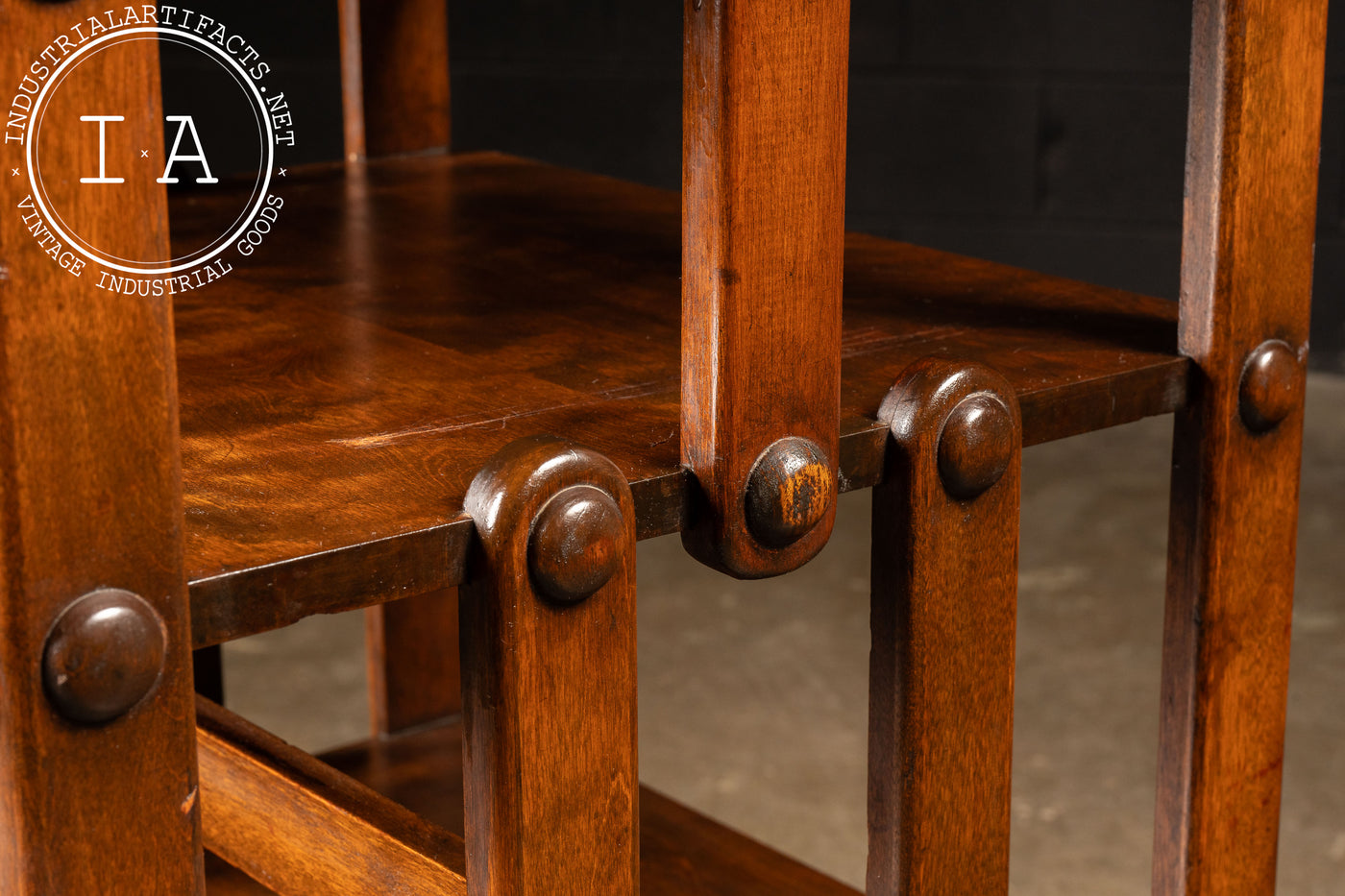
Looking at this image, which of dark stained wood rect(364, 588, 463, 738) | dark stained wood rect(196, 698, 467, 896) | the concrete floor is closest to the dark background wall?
the concrete floor

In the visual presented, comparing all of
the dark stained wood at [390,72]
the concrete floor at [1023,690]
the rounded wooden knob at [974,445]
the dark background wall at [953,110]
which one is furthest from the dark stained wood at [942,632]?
the dark background wall at [953,110]

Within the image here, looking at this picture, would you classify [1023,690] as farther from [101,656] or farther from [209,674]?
[101,656]

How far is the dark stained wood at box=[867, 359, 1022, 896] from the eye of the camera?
0.68m

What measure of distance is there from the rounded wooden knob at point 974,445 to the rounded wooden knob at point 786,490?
66 millimetres

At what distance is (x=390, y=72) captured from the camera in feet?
4.28

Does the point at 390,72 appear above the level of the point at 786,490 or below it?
above

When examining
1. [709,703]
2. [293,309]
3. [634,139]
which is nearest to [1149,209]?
[634,139]

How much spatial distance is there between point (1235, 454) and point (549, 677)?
0.38 metres

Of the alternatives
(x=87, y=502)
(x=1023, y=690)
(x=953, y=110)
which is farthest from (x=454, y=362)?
(x=953, y=110)

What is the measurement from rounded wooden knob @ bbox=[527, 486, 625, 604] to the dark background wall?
2.40m

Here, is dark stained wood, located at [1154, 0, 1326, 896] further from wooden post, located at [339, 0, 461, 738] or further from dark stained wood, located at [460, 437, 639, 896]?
wooden post, located at [339, 0, 461, 738]

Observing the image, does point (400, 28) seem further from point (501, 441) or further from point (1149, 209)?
point (1149, 209)

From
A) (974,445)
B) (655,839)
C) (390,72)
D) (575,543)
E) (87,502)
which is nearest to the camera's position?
(87,502)

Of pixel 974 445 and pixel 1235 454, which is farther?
pixel 1235 454
